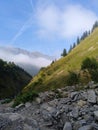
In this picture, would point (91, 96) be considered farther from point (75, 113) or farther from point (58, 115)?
point (58, 115)

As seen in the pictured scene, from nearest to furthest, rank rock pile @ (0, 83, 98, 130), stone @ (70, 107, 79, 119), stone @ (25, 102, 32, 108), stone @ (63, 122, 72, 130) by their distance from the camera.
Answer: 1. stone @ (63, 122, 72, 130)
2. rock pile @ (0, 83, 98, 130)
3. stone @ (70, 107, 79, 119)
4. stone @ (25, 102, 32, 108)

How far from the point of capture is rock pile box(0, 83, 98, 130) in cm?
2867

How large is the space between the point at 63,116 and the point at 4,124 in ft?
18.6

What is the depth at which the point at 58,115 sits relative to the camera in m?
31.0

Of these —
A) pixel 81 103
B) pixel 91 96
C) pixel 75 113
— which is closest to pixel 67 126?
pixel 75 113

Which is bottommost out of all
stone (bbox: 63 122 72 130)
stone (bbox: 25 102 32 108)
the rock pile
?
stone (bbox: 63 122 72 130)

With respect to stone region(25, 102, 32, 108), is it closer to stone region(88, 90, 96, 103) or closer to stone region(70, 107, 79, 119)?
stone region(70, 107, 79, 119)

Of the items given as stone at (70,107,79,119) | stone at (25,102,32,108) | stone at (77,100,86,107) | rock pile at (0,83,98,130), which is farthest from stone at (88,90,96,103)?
stone at (25,102,32,108)

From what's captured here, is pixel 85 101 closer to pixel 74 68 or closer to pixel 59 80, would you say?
pixel 59 80

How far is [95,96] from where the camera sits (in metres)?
33.5

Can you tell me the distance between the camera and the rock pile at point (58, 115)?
28672mm

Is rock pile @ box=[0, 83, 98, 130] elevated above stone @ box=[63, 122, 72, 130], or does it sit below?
above

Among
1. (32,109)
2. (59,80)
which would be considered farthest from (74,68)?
(32,109)

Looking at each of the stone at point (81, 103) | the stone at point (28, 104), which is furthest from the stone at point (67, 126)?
the stone at point (28, 104)
